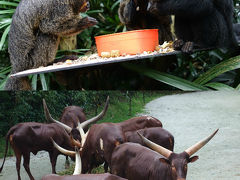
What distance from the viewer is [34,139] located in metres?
1.55

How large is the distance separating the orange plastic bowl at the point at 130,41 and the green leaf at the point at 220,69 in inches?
13.4

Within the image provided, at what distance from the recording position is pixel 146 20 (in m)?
1.83

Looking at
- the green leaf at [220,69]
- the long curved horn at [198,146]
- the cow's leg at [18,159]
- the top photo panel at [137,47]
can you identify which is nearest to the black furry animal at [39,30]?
the top photo panel at [137,47]

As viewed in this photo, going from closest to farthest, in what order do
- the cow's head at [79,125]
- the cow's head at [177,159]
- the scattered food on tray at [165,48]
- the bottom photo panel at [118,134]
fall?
the cow's head at [177,159] → the bottom photo panel at [118,134] → the cow's head at [79,125] → the scattered food on tray at [165,48]

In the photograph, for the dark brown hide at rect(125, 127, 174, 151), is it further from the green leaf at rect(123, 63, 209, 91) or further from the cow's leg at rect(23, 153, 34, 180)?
the cow's leg at rect(23, 153, 34, 180)

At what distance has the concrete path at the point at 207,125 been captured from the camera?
1.46 m

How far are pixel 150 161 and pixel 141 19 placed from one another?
812 mm

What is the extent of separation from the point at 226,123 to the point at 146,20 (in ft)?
2.29

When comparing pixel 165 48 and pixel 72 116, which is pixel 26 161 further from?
pixel 165 48

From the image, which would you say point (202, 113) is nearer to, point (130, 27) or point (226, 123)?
point (226, 123)

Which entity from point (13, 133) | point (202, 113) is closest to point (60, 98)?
point (13, 133)

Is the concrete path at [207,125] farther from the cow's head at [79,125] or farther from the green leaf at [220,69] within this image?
the cow's head at [79,125]

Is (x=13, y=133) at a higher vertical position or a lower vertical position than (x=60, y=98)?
lower

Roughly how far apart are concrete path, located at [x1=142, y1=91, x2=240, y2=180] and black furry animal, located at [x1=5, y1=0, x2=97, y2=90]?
0.60 meters
